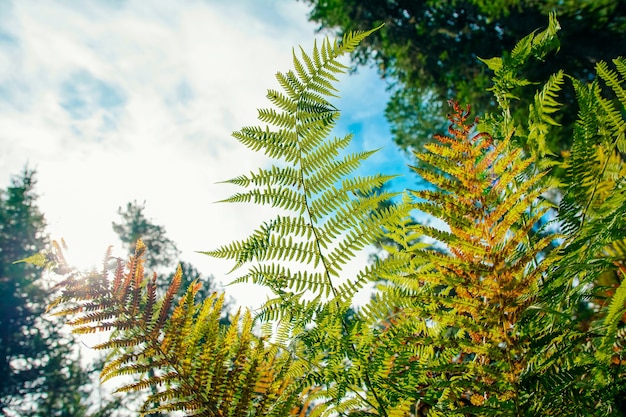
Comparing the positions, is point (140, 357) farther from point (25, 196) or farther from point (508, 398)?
point (25, 196)

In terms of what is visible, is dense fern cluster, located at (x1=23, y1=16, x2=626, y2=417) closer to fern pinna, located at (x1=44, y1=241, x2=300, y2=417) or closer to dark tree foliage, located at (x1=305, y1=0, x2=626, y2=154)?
fern pinna, located at (x1=44, y1=241, x2=300, y2=417)

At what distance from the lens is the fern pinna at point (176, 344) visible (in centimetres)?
45

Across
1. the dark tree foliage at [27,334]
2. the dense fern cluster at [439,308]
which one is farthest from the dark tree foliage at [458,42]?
the dark tree foliage at [27,334]

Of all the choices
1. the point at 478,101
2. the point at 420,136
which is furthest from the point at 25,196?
the point at 478,101

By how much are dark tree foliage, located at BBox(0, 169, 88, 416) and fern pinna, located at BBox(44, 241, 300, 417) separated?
16253mm

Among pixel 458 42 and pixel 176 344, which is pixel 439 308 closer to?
pixel 176 344

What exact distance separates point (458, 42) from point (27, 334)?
59.6 feet

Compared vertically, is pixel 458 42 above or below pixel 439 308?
above

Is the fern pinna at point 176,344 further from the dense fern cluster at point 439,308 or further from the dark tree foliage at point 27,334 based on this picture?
the dark tree foliage at point 27,334

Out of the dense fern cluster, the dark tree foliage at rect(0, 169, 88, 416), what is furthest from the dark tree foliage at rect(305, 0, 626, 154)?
the dark tree foliage at rect(0, 169, 88, 416)

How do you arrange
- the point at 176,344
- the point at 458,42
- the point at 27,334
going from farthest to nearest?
the point at 27,334
the point at 458,42
the point at 176,344

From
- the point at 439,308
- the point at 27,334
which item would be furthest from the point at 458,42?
the point at 27,334

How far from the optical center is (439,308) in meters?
0.51

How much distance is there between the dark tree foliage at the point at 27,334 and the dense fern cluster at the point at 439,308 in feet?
53.5
